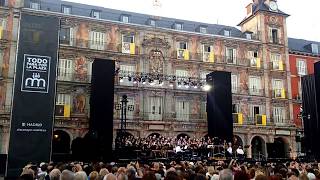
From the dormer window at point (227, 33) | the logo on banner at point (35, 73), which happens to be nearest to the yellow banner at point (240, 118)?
the dormer window at point (227, 33)

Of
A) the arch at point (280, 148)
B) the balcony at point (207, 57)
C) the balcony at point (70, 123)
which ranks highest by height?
the balcony at point (207, 57)

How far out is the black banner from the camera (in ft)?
49.2

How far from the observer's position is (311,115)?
27.3 meters

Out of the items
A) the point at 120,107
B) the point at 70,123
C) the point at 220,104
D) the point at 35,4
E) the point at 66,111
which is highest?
the point at 35,4

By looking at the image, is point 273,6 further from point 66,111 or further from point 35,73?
point 35,73

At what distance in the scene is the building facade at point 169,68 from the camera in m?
29.0

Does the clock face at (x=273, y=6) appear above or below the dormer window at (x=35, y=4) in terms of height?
above

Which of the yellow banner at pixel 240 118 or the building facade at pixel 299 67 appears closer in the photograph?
the yellow banner at pixel 240 118

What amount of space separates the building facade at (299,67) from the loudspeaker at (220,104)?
1045 centimetres

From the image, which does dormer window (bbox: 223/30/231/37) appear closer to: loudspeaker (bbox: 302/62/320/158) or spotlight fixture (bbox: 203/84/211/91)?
spotlight fixture (bbox: 203/84/211/91)

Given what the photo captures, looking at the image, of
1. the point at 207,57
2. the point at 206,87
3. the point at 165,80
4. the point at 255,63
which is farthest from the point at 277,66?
the point at 165,80

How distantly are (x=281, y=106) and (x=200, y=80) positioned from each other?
28.5 feet

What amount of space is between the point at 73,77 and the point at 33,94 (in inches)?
553

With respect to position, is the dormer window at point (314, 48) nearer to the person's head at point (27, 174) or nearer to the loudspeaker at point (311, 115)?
the loudspeaker at point (311, 115)
